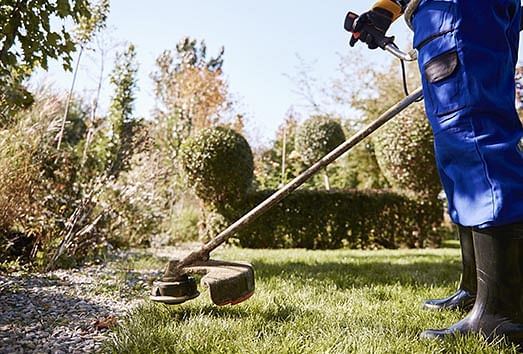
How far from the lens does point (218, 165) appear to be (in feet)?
22.7

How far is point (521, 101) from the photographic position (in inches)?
214

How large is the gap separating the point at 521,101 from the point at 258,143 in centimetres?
1058

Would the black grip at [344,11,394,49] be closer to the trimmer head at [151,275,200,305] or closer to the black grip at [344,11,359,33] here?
the black grip at [344,11,359,33]

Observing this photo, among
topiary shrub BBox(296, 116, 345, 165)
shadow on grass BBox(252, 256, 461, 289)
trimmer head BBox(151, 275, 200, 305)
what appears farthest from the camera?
topiary shrub BBox(296, 116, 345, 165)

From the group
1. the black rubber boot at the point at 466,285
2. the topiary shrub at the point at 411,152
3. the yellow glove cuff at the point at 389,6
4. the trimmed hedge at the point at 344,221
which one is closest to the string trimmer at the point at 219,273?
the yellow glove cuff at the point at 389,6

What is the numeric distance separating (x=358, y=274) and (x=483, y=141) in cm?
203

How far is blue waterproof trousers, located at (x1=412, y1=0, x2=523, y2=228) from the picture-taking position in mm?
1359

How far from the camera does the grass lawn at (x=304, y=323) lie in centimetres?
140

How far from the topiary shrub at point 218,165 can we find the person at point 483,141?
5.50 metres

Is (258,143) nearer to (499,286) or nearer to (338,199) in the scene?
(338,199)

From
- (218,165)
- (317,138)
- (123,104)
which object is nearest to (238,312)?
(218,165)

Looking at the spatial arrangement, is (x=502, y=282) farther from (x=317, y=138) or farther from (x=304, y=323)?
(x=317, y=138)

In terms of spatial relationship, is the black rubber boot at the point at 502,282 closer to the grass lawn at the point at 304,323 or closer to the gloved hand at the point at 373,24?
the grass lawn at the point at 304,323

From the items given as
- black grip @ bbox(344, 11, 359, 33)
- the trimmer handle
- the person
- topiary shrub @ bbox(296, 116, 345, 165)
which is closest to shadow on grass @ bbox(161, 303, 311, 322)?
the person
